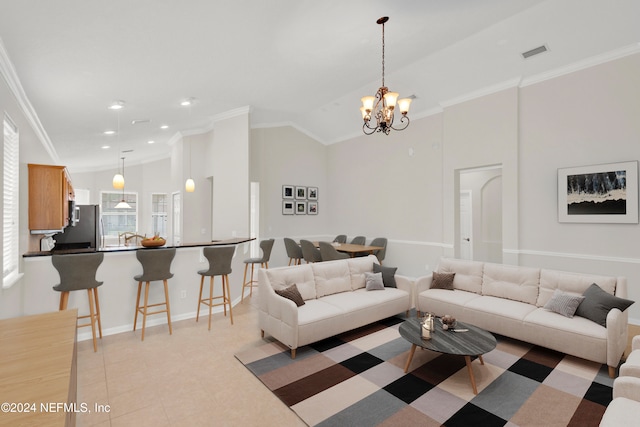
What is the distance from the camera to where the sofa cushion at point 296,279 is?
395cm

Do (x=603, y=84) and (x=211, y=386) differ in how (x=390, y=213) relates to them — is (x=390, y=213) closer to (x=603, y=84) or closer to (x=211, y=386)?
(x=603, y=84)

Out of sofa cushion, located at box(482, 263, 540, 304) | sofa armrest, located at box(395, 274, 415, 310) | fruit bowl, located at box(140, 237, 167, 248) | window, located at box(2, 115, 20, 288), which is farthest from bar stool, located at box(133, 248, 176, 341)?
sofa cushion, located at box(482, 263, 540, 304)

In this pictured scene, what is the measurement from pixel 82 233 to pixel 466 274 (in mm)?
6962

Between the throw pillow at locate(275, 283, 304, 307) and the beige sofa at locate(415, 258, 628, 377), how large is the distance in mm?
1801

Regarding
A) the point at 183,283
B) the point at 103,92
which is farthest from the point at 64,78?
the point at 183,283

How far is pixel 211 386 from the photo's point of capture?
9.40ft

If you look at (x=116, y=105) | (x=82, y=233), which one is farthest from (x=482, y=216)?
(x=82, y=233)

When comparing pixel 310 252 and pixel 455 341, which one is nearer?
pixel 455 341

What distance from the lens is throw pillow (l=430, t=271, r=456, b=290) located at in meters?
4.61

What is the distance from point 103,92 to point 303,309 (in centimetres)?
368

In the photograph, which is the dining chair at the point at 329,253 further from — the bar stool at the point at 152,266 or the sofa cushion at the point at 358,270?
the bar stool at the point at 152,266

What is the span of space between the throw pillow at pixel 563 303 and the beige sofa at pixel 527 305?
0.06 m

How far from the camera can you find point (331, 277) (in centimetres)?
447

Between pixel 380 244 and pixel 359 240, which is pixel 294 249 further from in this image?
pixel 380 244
